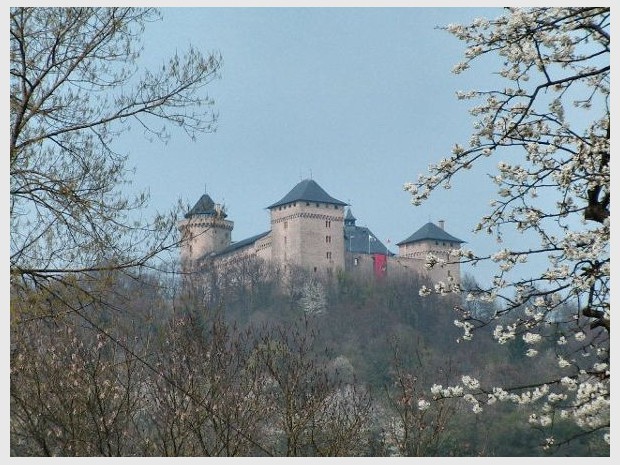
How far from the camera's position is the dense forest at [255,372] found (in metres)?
6.88

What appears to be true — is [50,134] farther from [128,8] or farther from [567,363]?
[567,363]

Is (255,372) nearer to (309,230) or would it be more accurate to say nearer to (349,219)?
(309,230)

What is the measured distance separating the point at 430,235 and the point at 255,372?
55614mm

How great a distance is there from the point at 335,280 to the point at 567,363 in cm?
5200

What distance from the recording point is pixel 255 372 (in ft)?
29.8

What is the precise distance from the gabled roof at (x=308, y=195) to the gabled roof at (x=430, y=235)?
7097 mm

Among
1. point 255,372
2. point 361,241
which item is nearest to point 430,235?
point 361,241

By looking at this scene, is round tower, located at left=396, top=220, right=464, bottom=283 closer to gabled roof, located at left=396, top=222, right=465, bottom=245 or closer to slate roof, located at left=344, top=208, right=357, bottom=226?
gabled roof, located at left=396, top=222, right=465, bottom=245

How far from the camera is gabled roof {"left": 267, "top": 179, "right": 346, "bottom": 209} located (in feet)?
195

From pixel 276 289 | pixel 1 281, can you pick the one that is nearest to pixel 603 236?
pixel 1 281

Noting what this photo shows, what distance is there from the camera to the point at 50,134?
5.91m

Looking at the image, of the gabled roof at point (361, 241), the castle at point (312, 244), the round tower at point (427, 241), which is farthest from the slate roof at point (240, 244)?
the round tower at point (427, 241)

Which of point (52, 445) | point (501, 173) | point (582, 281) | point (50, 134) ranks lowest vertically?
point (52, 445)

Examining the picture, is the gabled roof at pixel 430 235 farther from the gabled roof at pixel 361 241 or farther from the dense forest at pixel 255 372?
the dense forest at pixel 255 372
